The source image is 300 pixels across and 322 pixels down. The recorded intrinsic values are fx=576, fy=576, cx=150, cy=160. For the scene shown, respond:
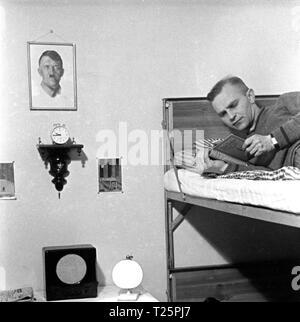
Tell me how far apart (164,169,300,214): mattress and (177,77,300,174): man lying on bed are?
6cm

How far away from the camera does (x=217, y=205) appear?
1.41 m

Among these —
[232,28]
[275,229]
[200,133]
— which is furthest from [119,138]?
[275,229]

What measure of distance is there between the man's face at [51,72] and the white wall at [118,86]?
0.16 ft

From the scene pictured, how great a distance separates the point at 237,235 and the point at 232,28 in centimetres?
74

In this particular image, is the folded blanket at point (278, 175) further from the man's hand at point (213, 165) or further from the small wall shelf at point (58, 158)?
the small wall shelf at point (58, 158)

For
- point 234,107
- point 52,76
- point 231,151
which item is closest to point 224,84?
point 234,107

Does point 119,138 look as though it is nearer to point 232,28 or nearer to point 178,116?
point 178,116

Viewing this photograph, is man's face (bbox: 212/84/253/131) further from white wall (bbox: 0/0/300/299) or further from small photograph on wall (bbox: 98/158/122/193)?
small photograph on wall (bbox: 98/158/122/193)

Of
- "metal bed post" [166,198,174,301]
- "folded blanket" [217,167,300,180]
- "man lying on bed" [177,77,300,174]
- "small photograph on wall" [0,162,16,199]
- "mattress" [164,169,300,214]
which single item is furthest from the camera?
"metal bed post" [166,198,174,301]

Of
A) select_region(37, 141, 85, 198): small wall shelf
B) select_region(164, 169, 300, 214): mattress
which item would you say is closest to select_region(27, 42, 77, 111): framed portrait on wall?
select_region(37, 141, 85, 198): small wall shelf

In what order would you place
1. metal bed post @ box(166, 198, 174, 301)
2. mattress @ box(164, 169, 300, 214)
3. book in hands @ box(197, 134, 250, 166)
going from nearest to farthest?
mattress @ box(164, 169, 300, 214) → book in hands @ box(197, 134, 250, 166) → metal bed post @ box(166, 198, 174, 301)

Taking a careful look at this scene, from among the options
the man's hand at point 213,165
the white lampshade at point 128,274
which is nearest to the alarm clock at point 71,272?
the white lampshade at point 128,274

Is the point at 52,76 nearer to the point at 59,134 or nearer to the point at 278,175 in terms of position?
the point at 59,134

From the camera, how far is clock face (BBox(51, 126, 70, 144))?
65.7 inches
